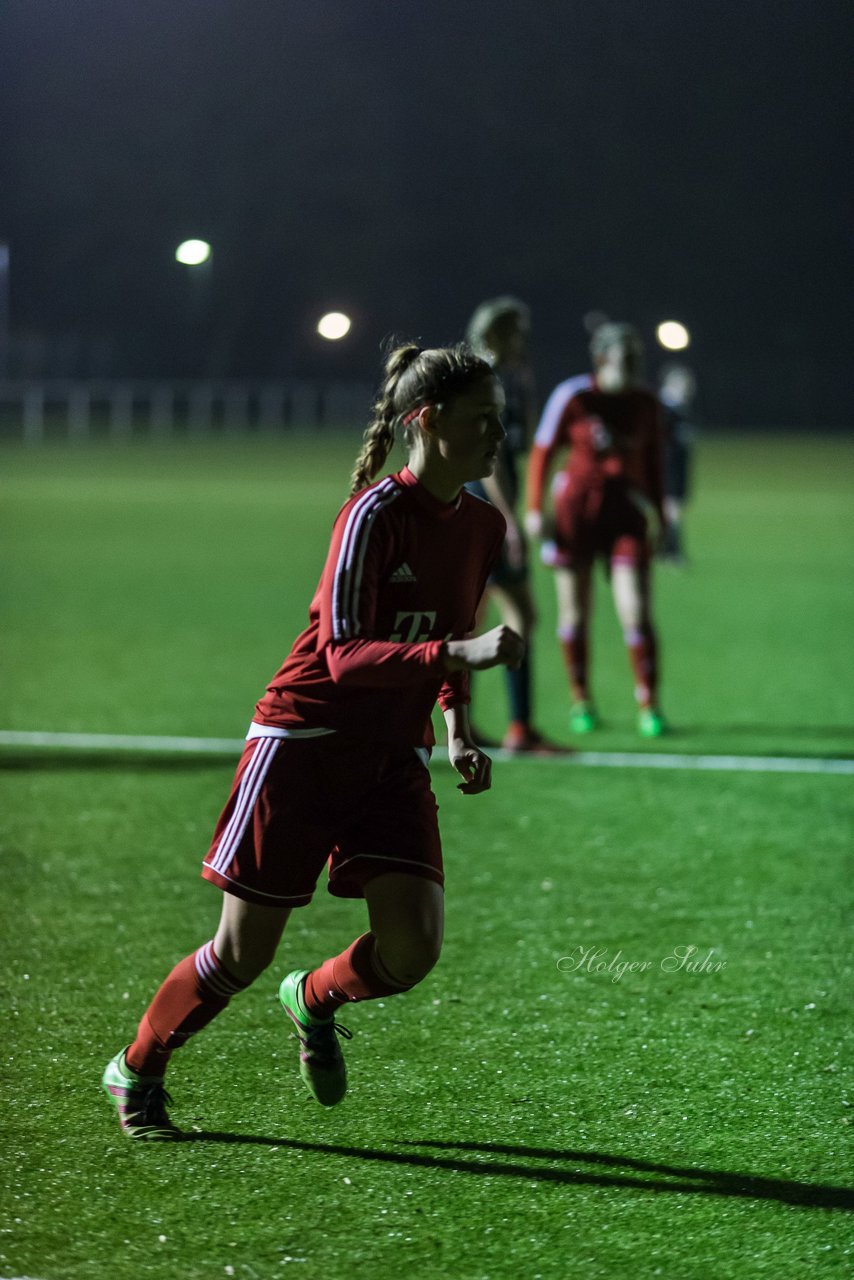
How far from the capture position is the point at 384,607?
3.39 metres

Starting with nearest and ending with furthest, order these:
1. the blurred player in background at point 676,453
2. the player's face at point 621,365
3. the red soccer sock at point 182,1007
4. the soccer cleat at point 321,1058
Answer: the red soccer sock at point 182,1007 < the soccer cleat at point 321,1058 < the player's face at point 621,365 < the blurred player in background at point 676,453

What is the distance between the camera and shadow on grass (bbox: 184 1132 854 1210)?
337cm

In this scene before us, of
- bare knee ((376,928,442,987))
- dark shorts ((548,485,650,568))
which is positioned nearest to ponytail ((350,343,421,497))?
bare knee ((376,928,442,987))

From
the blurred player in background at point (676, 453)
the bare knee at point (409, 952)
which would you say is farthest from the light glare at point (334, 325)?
the blurred player in background at point (676, 453)

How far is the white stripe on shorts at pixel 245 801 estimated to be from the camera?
3408 millimetres

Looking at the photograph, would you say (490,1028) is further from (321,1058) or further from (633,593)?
(633,593)

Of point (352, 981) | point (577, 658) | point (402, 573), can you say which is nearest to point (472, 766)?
point (402, 573)

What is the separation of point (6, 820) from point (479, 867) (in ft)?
6.80

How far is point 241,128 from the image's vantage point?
52.1 m

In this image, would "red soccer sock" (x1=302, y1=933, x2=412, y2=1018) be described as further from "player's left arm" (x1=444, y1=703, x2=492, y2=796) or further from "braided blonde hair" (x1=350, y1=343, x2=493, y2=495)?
"braided blonde hair" (x1=350, y1=343, x2=493, y2=495)

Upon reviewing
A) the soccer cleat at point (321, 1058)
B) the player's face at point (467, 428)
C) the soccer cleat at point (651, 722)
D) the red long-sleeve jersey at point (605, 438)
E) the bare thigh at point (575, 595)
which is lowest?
the soccer cleat at point (321, 1058)

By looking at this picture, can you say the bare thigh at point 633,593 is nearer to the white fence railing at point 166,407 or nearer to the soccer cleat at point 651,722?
the soccer cleat at point 651,722

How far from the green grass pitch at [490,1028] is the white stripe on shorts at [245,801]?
0.67 metres

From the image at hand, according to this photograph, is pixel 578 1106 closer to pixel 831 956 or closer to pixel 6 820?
pixel 831 956
